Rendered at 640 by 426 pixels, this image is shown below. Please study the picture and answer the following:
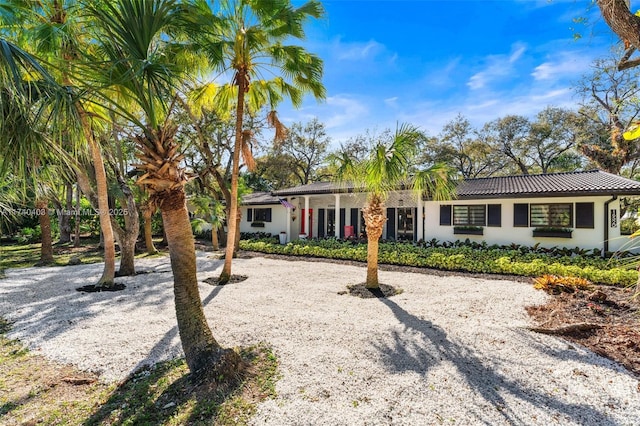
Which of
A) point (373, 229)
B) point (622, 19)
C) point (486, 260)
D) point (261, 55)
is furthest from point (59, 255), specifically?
point (622, 19)

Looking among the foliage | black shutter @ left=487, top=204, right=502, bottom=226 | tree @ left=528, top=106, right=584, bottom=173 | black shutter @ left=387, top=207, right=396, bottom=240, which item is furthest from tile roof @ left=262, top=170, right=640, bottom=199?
tree @ left=528, top=106, right=584, bottom=173

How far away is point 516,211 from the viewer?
13594 millimetres

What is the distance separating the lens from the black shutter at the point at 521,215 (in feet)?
43.8

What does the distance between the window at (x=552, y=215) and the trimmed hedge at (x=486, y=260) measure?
1567 mm

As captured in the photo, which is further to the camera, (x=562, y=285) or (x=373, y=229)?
(x=373, y=229)

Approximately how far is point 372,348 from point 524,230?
11.8 m

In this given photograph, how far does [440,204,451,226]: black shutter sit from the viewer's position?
1525 cm

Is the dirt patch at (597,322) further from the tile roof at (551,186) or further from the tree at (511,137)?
the tree at (511,137)

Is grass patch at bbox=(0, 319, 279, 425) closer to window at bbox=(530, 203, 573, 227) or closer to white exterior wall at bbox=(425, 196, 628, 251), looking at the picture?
white exterior wall at bbox=(425, 196, 628, 251)

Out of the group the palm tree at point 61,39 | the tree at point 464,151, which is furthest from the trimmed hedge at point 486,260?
the tree at point 464,151

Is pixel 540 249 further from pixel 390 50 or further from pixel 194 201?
pixel 194 201

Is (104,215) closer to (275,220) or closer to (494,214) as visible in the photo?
(275,220)

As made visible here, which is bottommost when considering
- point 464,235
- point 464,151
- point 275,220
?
point 464,235

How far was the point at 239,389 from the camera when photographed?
3.64 meters
